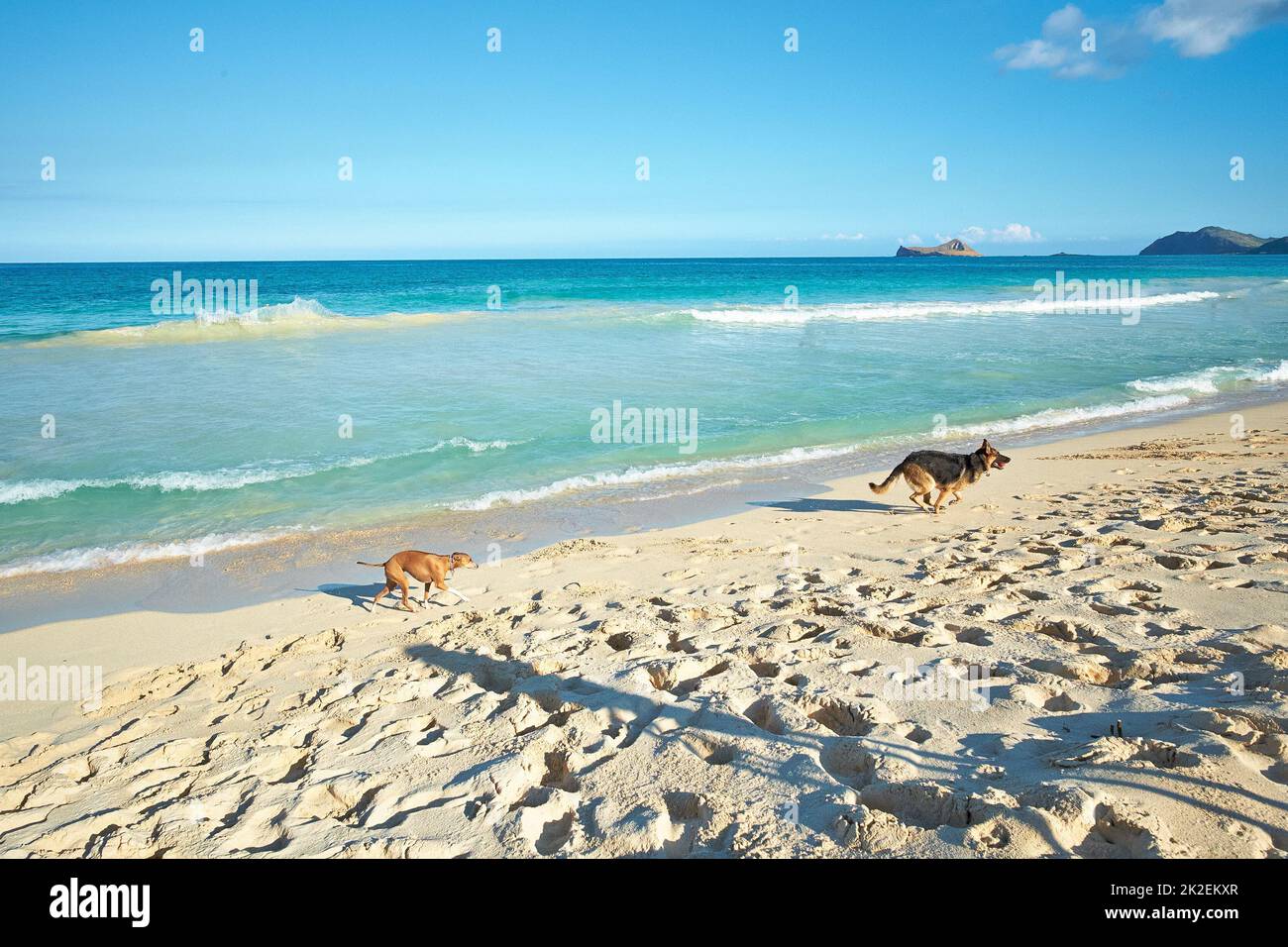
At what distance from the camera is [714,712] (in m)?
4.21

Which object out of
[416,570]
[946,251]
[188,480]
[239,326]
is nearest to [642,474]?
[416,570]

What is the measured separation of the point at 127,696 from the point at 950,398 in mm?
14775

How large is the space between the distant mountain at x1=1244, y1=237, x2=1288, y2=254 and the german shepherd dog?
178715 millimetres

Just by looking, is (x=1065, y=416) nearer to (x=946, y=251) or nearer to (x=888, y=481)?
(x=888, y=481)

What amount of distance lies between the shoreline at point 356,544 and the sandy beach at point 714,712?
42 centimetres

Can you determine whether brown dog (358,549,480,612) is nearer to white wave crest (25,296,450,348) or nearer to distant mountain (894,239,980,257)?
white wave crest (25,296,450,348)

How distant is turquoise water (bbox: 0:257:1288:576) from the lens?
9.40 m

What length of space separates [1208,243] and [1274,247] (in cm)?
1697

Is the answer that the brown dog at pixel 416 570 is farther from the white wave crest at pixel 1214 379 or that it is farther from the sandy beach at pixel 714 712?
the white wave crest at pixel 1214 379

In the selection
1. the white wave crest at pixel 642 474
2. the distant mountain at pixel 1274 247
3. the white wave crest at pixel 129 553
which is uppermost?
the distant mountain at pixel 1274 247

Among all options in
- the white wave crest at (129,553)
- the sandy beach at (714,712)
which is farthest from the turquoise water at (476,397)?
the sandy beach at (714,712)

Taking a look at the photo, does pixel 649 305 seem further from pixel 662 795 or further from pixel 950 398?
pixel 662 795

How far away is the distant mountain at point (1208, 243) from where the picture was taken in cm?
15112

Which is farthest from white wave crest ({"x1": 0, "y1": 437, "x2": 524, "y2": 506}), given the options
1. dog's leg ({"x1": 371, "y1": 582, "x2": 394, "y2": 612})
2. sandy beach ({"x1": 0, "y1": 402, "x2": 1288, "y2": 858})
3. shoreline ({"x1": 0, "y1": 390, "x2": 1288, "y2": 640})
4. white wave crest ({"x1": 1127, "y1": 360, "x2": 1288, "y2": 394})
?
white wave crest ({"x1": 1127, "y1": 360, "x2": 1288, "y2": 394})
